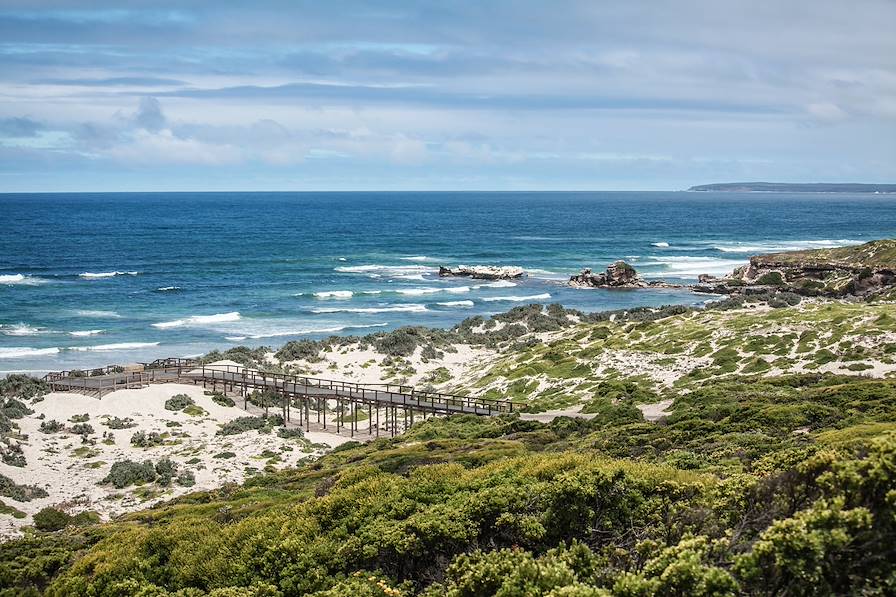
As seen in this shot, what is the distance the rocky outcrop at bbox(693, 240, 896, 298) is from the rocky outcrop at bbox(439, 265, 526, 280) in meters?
19.9

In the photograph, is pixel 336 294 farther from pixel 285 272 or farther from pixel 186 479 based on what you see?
pixel 186 479

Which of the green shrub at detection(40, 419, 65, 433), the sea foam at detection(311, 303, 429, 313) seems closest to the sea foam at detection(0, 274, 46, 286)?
the sea foam at detection(311, 303, 429, 313)

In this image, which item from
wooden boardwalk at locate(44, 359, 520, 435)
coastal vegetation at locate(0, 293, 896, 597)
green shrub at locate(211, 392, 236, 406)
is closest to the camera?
coastal vegetation at locate(0, 293, 896, 597)

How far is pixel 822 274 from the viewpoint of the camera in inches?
2569

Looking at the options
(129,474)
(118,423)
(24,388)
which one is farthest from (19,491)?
(24,388)

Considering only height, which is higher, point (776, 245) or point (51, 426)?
point (776, 245)

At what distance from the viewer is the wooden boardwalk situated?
1316 inches

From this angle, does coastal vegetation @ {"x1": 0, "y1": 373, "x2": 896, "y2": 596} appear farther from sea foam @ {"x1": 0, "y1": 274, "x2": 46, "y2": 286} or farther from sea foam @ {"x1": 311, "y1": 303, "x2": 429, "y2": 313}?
sea foam @ {"x1": 0, "y1": 274, "x2": 46, "y2": 286}

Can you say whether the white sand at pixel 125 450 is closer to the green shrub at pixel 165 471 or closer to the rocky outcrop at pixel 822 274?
the green shrub at pixel 165 471

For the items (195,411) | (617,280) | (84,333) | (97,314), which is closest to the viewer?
(195,411)

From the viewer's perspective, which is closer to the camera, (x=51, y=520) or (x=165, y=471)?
(x=51, y=520)

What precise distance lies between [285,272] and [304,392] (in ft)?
171

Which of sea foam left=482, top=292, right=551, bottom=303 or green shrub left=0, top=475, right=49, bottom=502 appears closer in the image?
green shrub left=0, top=475, right=49, bottom=502

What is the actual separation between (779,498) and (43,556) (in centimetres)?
1434
